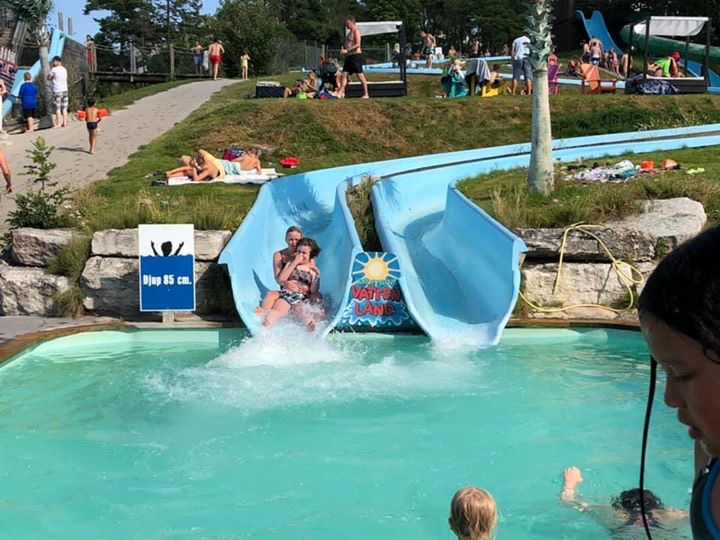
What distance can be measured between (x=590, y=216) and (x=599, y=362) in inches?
83.9

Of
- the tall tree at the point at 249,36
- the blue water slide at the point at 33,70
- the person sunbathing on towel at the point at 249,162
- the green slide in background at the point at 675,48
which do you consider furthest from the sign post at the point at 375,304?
the green slide in background at the point at 675,48

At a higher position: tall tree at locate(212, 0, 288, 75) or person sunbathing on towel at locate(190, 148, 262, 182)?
tall tree at locate(212, 0, 288, 75)

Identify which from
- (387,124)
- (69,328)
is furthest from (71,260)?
(387,124)

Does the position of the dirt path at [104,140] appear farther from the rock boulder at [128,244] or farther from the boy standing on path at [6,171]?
the rock boulder at [128,244]

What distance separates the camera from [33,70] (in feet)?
69.5

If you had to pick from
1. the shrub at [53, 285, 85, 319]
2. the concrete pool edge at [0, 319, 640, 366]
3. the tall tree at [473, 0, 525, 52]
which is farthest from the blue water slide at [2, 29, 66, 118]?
the tall tree at [473, 0, 525, 52]

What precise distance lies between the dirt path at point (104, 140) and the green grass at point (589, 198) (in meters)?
5.87

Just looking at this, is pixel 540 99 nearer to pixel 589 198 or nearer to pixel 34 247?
pixel 589 198

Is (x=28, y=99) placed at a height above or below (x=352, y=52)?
below

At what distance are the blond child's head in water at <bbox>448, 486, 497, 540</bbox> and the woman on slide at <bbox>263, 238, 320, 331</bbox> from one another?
15.9ft

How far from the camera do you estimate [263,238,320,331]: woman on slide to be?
745 cm

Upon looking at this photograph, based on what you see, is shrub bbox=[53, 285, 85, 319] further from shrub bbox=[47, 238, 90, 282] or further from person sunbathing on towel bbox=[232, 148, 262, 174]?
person sunbathing on towel bbox=[232, 148, 262, 174]

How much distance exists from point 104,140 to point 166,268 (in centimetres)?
914

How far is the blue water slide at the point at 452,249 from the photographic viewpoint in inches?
290
